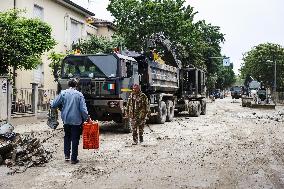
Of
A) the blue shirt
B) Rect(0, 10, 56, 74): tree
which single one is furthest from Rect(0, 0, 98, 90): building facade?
the blue shirt

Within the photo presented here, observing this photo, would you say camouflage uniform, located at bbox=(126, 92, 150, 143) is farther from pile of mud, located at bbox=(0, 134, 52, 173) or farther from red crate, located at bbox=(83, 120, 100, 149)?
pile of mud, located at bbox=(0, 134, 52, 173)

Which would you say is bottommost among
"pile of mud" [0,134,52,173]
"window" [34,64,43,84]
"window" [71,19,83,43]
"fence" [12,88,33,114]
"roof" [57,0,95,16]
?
"pile of mud" [0,134,52,173]

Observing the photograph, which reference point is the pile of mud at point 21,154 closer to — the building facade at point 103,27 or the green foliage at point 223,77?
the building facade at point 103,27

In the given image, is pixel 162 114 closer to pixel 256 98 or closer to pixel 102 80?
pixel 102 80

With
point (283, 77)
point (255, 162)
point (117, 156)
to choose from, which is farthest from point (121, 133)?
point (283, 77)

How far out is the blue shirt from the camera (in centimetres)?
831

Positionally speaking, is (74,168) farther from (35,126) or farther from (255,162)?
(35,126)

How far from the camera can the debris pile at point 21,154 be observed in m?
8.16

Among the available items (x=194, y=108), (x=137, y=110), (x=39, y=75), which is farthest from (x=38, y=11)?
(x=137, y=110)

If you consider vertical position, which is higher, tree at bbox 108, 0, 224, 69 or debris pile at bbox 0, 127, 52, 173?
tree at bbox 108, 0, 224, 69

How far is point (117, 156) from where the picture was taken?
9336 millimetres

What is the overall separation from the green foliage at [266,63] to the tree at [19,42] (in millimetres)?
50761

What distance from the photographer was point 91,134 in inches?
339

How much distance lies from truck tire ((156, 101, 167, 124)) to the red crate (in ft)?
30.5
